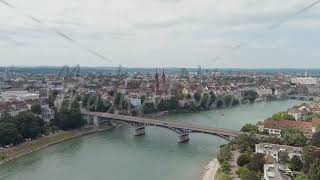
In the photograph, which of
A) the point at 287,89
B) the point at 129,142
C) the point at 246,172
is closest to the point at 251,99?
the point at 287,89

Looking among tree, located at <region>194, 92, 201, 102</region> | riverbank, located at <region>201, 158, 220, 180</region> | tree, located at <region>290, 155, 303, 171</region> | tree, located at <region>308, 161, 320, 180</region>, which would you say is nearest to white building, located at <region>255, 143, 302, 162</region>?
tree, located at <region>290, 155, 303, 171</region>

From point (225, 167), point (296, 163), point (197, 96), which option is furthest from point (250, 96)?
point (225, 167)

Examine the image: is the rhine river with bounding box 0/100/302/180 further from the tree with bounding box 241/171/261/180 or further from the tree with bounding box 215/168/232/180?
the tree with bounding box 241/171/261/180

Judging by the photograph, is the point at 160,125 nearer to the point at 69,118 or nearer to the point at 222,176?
the point at 69,118

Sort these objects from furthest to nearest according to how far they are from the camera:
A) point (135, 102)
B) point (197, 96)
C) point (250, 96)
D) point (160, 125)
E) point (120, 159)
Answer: point (250, 96)
point (197, 96)
point (135, 102)
point (160, 125)
point (120, 159)

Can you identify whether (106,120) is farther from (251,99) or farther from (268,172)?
(251,99)

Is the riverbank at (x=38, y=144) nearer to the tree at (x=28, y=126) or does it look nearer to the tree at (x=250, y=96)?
the tree at (x=28, y=126)

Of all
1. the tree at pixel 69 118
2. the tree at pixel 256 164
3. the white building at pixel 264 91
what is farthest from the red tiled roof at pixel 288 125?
the white building at pixel 264 91
